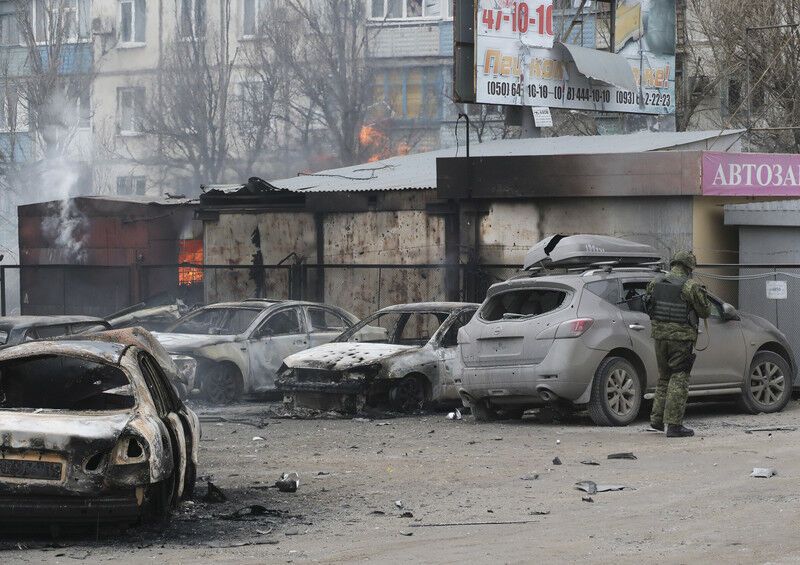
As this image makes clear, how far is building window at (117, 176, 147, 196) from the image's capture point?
164 feet

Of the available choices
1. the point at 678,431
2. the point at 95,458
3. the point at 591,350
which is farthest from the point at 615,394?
the point at 95,458

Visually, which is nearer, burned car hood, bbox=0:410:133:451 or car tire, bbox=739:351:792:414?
burned car hood, bbox=0:410:133:451

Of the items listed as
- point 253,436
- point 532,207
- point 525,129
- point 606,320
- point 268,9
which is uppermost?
point 268,9

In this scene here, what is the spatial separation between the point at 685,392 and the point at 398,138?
32.3 meters

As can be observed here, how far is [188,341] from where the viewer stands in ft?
59.3

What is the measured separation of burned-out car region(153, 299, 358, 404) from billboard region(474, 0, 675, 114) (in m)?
6.25

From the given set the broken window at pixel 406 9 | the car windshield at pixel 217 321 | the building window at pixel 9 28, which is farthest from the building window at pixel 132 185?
the car windshield at pixel 217 321

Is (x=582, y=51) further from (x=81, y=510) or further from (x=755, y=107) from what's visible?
(x=81, y=510)

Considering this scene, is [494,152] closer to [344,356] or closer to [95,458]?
[344,356]

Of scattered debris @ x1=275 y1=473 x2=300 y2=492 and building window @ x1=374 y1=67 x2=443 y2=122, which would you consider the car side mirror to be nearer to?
scattered debris @ x1=275 y1=473 x2=300 y2=492

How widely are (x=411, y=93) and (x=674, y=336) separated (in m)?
32.9

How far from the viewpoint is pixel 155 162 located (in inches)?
1896

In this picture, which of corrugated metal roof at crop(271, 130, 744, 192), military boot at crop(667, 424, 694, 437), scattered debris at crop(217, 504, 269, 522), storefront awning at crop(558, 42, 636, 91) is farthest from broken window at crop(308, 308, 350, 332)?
scattered debris at crop(217, 504, 269, 522)

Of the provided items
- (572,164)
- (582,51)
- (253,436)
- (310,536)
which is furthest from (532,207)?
(310,536)
